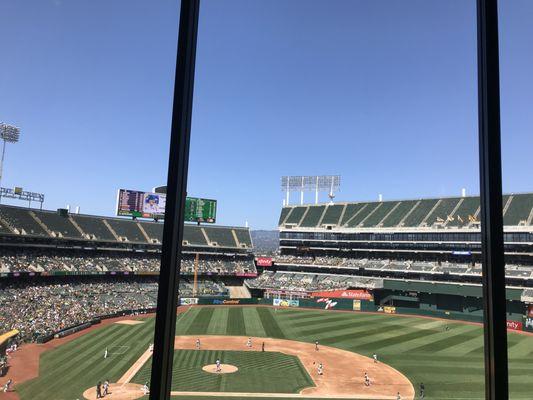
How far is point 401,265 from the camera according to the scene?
36406 millimetres

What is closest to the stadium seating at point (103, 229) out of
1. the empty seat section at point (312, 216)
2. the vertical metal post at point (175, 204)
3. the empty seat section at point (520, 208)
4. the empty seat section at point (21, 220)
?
the empty seat section at point (21, 220)

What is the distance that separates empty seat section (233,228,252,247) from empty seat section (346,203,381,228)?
10.9 meters

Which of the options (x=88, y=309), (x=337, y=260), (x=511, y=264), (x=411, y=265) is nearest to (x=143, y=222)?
(x=88, y=309)

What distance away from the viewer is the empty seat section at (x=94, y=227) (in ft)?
116

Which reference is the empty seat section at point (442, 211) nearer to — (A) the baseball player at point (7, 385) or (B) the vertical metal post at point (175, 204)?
(A) the baseball player at point (7, 385)

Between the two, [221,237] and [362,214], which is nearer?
[362,214]

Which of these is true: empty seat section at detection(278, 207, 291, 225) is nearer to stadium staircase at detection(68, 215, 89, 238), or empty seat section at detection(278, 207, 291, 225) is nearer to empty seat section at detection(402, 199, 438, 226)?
empty seat section at detection(402, 199, 438, 226)

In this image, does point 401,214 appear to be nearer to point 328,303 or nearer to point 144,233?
point 328,303

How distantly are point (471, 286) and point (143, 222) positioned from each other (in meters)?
29.1

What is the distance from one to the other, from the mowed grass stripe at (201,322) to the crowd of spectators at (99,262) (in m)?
6.98

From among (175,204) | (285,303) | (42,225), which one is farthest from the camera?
(285,303)

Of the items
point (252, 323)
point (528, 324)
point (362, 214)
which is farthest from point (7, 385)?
point (362, 214)

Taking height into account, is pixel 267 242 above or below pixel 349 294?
above

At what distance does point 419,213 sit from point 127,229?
27.6m
